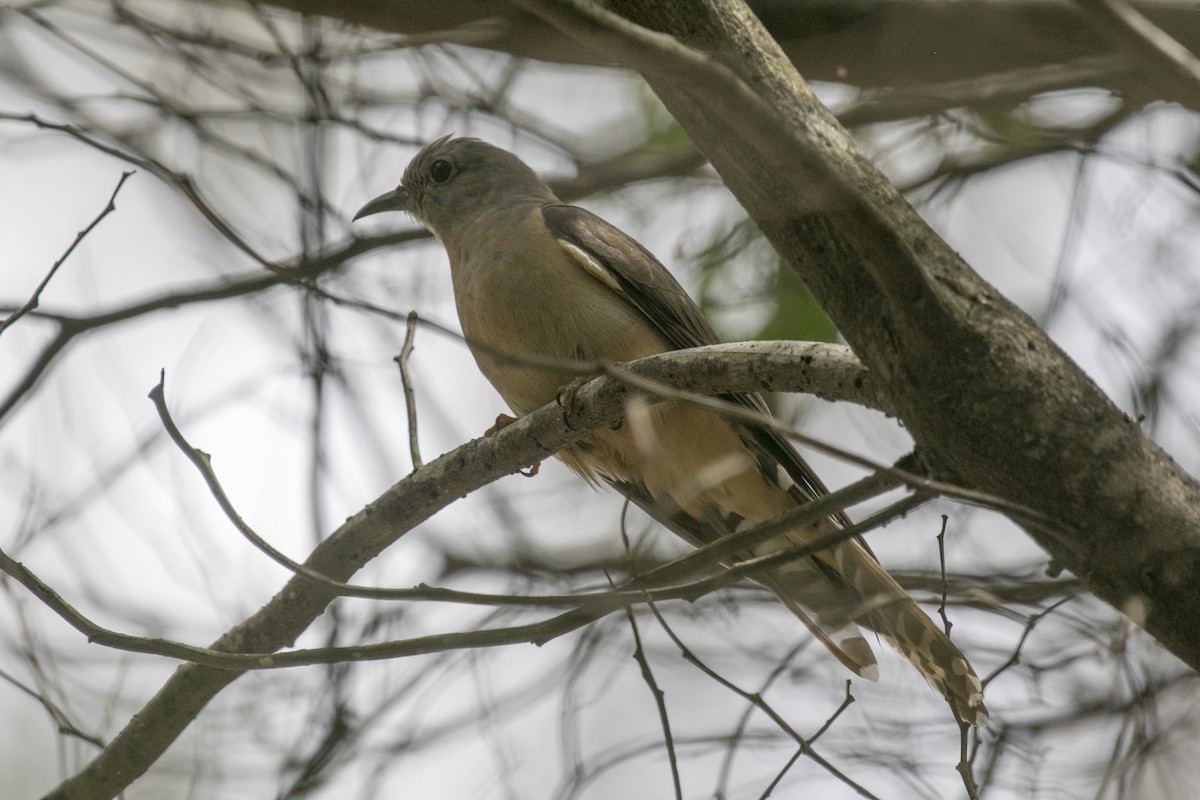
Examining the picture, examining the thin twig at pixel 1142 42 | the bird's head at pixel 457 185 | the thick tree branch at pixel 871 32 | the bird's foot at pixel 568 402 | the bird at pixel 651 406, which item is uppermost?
the bird's head at pixel 457 185

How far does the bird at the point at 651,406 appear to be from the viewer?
3.99m

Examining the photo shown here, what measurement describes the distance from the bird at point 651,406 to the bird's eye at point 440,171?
2.81ft

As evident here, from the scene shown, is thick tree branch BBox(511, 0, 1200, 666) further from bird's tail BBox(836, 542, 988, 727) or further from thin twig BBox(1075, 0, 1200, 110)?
bird's tail BBox(836, 542, 988, 727)

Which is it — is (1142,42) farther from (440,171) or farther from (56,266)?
(440,171)

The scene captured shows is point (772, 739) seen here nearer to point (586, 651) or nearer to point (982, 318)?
point (586, 651)

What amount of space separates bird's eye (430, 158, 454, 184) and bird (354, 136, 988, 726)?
857mm

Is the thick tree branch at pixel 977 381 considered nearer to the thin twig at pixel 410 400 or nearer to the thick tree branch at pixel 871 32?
the thin twig at pixel 410 400

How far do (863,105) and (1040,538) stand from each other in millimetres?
2551

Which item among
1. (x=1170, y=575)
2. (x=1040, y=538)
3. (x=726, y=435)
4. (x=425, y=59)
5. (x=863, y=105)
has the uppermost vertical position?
(x=425, y=59)

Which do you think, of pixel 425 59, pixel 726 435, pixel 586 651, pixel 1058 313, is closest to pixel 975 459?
pixel 726 435

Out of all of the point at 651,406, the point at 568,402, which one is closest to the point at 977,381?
the point at 568,402

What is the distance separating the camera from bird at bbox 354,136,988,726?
399 cm

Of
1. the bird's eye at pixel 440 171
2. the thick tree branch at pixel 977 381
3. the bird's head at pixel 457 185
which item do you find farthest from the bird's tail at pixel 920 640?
the bird's eye at pixel 440 171

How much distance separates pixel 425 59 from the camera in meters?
5.27
